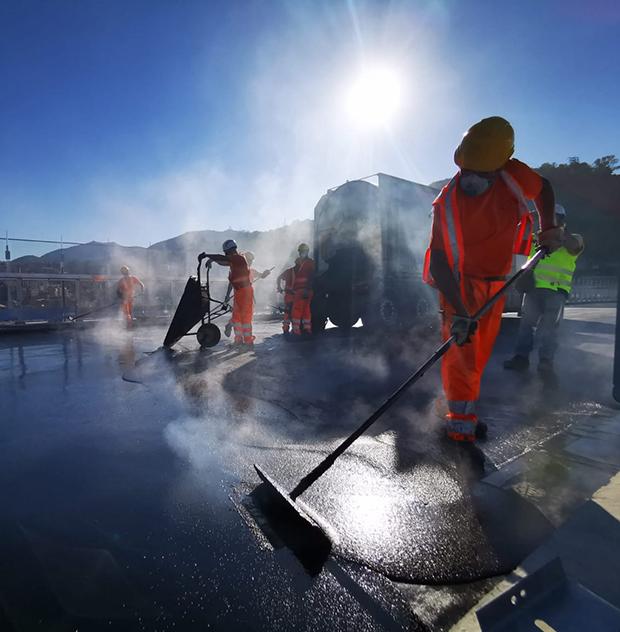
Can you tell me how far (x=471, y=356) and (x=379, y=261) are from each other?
6.04 m

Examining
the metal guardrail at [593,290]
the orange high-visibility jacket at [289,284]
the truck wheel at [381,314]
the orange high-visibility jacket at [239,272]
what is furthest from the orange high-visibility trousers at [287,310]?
the metal guardrail at [593,290]

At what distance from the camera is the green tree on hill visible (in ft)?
94.9

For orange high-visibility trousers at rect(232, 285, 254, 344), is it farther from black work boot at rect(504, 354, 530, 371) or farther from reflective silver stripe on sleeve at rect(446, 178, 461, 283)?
reflective silver stripe on sleeve at rect(446, 178, 461, 283)

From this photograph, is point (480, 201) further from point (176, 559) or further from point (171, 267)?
point (171, 267)

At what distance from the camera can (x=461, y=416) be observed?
7.50ft

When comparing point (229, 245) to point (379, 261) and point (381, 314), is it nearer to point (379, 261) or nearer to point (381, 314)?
point (379, 261)

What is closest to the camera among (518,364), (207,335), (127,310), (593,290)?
(518,364)

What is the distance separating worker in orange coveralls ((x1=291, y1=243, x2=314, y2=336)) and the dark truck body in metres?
0.84

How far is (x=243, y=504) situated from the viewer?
166 centimetres

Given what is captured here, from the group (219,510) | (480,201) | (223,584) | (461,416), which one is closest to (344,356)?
(461,416)

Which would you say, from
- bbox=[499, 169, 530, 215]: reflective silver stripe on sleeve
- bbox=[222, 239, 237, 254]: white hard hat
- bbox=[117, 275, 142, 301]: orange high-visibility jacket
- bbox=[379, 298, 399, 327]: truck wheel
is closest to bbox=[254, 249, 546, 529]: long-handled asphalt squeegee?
bbox=[499, 169, 530, 215]: reflective silver stripe on sleeve

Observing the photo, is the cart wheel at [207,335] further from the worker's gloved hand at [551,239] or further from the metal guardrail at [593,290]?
the metal guardrail at [593,290]

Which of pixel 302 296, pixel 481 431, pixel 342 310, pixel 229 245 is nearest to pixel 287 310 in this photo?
pixel 302 296

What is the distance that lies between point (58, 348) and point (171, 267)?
13.0 metres
